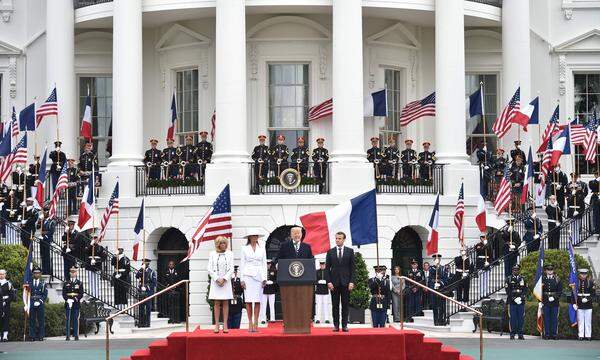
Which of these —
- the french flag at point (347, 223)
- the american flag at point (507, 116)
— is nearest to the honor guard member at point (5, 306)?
the french flag at point (347, 223)

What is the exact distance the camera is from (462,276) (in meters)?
47.0

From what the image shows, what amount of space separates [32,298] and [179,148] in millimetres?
11281

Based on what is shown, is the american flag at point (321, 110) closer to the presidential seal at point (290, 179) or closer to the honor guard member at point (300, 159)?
the honor guard member at point (300, 159)

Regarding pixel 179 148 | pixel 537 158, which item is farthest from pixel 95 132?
pixel 537 158

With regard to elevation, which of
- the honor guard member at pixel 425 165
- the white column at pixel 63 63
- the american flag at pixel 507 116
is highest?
the white column at pixel 63 63

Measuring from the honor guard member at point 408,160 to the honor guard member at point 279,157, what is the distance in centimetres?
372

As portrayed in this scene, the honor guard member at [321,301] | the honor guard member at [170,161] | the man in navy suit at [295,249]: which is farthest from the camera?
the honor guard member at [170,161]

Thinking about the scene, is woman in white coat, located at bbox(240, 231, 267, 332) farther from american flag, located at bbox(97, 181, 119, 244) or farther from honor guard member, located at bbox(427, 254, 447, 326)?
american flag, located at bbox(97, 181, 119, 244)

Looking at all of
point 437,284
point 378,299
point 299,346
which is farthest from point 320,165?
point 299,346

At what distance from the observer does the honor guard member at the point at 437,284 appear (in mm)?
44906

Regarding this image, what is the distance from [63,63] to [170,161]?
5905 millimetres

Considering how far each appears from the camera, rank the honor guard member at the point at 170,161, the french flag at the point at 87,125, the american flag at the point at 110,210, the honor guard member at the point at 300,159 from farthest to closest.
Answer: the french flag at the point at 87,125 < the honor guard member at the point at 170,161 < the honor guard member at the point at 300,159 < the american flag at the point at 110,210

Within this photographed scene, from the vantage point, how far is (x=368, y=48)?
180ft

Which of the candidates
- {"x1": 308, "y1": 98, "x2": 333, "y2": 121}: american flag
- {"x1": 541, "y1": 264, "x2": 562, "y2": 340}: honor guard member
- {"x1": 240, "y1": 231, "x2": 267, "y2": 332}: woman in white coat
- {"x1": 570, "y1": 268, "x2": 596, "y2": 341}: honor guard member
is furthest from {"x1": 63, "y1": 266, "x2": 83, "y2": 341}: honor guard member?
{"x1": 308, "y1": 98, "x2": 333, "y2": 121}: american flag
